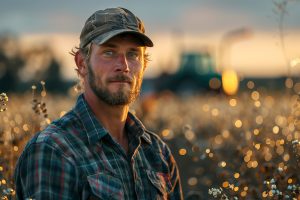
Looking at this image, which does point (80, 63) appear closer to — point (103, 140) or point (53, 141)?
point (103, 140)

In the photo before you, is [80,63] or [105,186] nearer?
[105,186]

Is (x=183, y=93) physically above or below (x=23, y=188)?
below

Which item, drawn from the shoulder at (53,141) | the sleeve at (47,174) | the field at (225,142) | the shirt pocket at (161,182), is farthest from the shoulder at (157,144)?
the sleeve at (47,174)

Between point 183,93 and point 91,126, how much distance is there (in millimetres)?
21731

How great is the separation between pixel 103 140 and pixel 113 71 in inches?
14.5

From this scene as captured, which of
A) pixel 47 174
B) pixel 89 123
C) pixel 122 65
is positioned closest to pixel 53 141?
pixel 47 174

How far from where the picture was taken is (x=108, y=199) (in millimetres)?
3902

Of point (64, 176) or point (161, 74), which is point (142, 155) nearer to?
point (64, 176)

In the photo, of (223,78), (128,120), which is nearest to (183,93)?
(223,78)

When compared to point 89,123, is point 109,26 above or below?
above

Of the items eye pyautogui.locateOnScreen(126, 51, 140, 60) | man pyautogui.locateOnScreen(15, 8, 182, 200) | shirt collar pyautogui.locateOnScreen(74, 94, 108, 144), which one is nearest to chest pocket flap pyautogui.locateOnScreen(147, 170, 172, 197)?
man pyautogui.locateOnScreen(15, 8, 182, 200)

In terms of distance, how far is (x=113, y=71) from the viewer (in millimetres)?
4164

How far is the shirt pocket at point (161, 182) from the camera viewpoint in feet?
14.1

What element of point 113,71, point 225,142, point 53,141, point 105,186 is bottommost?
point 225,142
